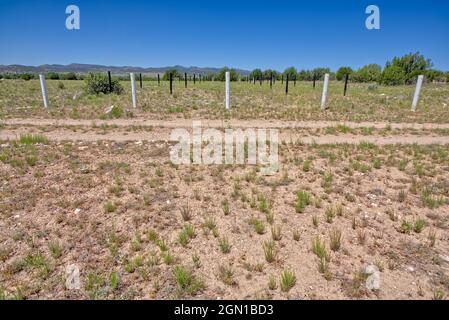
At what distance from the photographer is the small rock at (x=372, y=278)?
240 centimetres

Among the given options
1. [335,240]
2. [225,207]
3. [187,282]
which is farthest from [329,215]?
[187,282]

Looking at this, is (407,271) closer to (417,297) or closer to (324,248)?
(417,297)

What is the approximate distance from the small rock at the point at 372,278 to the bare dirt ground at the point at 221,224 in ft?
0.12

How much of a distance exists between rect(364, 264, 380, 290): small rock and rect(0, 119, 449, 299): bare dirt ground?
0.12 ft

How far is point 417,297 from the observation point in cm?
228

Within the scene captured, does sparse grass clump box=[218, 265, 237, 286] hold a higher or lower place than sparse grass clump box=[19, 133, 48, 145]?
lower

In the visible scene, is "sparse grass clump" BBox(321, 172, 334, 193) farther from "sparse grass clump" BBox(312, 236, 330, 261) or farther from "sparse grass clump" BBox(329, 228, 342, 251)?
"sparse grass clump" BBox(312, 236, 330, 261)

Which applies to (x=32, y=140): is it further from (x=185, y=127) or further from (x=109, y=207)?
(x=109, y=207)

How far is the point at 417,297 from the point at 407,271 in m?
0.34

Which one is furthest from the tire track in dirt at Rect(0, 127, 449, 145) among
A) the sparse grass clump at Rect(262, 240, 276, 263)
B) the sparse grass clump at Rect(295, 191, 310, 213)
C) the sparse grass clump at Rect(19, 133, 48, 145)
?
the sparse grass clump at Rect(262, 240, 276, 263)

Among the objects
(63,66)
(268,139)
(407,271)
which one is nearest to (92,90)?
(268,139)

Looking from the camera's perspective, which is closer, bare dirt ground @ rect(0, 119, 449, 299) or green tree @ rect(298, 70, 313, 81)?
bare dirt ground @ rect(0, 119, 449, 299)

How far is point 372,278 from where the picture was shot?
8.15ft

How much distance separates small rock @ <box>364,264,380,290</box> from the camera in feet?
7.86
